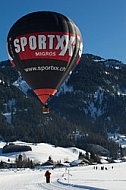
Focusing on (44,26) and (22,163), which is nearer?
(44,26)

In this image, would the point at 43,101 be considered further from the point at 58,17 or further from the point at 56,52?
the point at 58,17

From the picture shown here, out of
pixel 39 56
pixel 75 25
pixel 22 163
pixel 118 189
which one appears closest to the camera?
pixel 118 189

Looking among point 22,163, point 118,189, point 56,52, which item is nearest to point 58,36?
point 56,52

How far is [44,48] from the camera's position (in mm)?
28531

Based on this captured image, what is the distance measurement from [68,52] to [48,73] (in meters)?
2.02

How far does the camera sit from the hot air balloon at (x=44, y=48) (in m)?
28.7

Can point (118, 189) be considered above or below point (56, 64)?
below

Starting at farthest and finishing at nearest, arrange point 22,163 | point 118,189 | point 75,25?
point 22,163
point 75,25
point 118,189

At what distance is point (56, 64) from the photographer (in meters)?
29.3

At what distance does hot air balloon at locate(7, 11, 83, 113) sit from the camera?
94.2ft

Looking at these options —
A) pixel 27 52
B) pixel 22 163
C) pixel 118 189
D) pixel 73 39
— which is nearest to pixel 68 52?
pixel 73 39

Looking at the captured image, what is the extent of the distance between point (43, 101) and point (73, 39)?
4.77 m

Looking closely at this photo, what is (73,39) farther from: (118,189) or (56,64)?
(118,189)

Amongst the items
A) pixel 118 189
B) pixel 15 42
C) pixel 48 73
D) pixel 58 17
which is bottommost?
pixel 118 189
